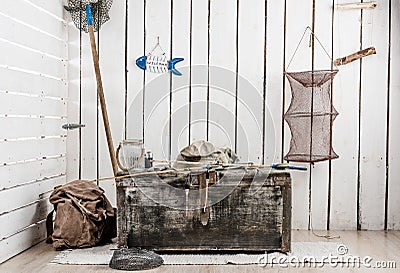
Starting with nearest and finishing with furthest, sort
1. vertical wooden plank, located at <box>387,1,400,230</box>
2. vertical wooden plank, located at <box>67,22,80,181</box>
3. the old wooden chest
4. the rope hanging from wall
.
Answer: the old wooden chest < the rope hanging from wall < vertical wooden plank, located at <box>387,1,400,230</box> < vertical wooden plank, located at <box>67,22,80,181</box>

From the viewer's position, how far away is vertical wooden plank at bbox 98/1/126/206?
4648mm

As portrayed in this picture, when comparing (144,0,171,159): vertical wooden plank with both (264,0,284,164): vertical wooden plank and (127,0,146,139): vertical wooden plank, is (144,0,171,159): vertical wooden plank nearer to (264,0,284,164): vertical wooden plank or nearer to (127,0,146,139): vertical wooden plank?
(127,0,146,139): vertical wooden plank

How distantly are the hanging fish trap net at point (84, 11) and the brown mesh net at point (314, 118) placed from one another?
128 cm

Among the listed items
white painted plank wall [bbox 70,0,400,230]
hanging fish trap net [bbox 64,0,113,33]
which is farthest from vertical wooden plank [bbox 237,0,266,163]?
hanging fish trap net [bbox 64,0,113,33]

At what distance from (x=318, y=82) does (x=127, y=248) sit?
1.61m

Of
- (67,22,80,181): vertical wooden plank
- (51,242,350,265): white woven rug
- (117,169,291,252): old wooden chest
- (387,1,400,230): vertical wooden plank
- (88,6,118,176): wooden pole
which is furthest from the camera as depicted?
(67,22,80,181): vertical wooden plank

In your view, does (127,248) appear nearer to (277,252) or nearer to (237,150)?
(277,252)

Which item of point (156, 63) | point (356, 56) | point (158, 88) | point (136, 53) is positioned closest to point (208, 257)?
point (158, 88)

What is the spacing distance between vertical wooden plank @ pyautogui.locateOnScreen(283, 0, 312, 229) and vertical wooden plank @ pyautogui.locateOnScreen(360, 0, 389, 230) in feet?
1.24

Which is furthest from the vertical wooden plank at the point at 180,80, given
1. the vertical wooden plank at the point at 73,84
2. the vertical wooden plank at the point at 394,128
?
the vertical wooden plank at the point at 394,128

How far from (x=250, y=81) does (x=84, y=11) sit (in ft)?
3.95

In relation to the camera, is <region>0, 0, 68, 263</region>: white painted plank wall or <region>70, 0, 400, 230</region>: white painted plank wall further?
<region>70, 0, 400, 230</region>: white painted plank wall

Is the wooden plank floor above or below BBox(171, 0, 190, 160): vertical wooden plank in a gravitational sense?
below

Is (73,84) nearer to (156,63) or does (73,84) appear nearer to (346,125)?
(156,63)
